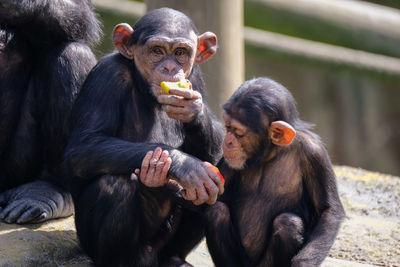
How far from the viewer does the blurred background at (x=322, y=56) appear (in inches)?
355

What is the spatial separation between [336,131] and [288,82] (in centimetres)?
156

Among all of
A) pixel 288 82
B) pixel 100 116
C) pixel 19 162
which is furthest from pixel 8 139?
pixel 288 82

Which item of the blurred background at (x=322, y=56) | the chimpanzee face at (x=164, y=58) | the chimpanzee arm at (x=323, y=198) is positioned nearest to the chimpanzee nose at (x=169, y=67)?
the chimpanzee face at (x=164, y=58)

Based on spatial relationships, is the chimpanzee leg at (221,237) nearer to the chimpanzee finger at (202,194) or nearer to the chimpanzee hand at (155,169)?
the chimpanzee finger at (202,194)

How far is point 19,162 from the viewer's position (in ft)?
20.5

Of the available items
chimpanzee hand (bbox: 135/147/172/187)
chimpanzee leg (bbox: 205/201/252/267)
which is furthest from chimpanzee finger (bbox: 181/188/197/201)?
chimpanzee leg (bbox: 205/201/252/267)

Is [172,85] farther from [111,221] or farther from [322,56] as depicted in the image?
[322,56]

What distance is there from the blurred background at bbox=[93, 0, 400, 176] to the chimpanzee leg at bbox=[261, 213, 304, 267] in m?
4.06

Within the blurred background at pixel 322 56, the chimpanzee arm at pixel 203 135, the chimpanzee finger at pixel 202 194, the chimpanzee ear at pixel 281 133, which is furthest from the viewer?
the blurred background at pixel 322 56

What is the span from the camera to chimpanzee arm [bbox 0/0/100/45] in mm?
5938

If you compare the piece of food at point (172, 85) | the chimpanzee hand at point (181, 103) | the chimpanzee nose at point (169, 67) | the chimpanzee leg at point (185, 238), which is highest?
the chimpanzee nose at point (169, 67)

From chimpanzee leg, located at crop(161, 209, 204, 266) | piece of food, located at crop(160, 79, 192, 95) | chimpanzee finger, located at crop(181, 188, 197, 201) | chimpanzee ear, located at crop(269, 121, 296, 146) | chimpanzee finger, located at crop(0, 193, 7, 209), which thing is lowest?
chimpanzee leg, located at crop(161, 209, 204, 266)

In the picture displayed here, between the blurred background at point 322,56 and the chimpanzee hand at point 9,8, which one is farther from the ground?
the chimpanzee hand at point 9,8

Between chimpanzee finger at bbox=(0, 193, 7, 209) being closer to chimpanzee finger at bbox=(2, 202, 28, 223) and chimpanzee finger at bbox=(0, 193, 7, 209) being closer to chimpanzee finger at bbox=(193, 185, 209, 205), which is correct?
chimpanzee finger at bbox=(2, 202, 28, 223)
